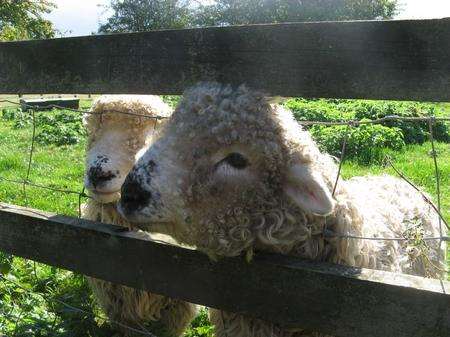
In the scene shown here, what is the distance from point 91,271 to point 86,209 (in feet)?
5.06

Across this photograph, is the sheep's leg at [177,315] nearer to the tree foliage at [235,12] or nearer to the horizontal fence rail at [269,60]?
the horizontal fence rail at [269,60]

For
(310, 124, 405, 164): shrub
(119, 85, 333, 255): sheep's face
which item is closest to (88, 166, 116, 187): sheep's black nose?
(119, 85, 333, 255): sheep's face

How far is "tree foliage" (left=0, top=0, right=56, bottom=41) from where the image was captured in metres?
32.1

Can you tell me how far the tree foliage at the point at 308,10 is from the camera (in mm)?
43438

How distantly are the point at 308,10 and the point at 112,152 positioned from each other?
4342 centimetres

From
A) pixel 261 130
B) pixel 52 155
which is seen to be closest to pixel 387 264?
pixel 261 130

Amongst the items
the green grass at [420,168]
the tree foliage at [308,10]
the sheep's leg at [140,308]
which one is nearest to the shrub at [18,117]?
the green grass at [420,168]

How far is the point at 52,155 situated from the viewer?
33.8 ft

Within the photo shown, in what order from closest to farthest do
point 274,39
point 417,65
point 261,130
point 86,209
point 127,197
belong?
1. point 417,65
2. point 274,39
3. point 127,197
4. point 261,130
5. point 86,209

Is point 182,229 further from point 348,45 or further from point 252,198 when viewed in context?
point 348,45

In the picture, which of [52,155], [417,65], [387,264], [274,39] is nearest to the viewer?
[417,65]

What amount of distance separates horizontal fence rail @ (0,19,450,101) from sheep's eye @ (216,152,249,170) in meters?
0.30

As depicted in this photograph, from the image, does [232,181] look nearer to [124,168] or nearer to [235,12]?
[124,168]

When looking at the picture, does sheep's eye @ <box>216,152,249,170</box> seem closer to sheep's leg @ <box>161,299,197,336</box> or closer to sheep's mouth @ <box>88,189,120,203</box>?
sheep's mouth @ <box>88,189,120,203</box>
